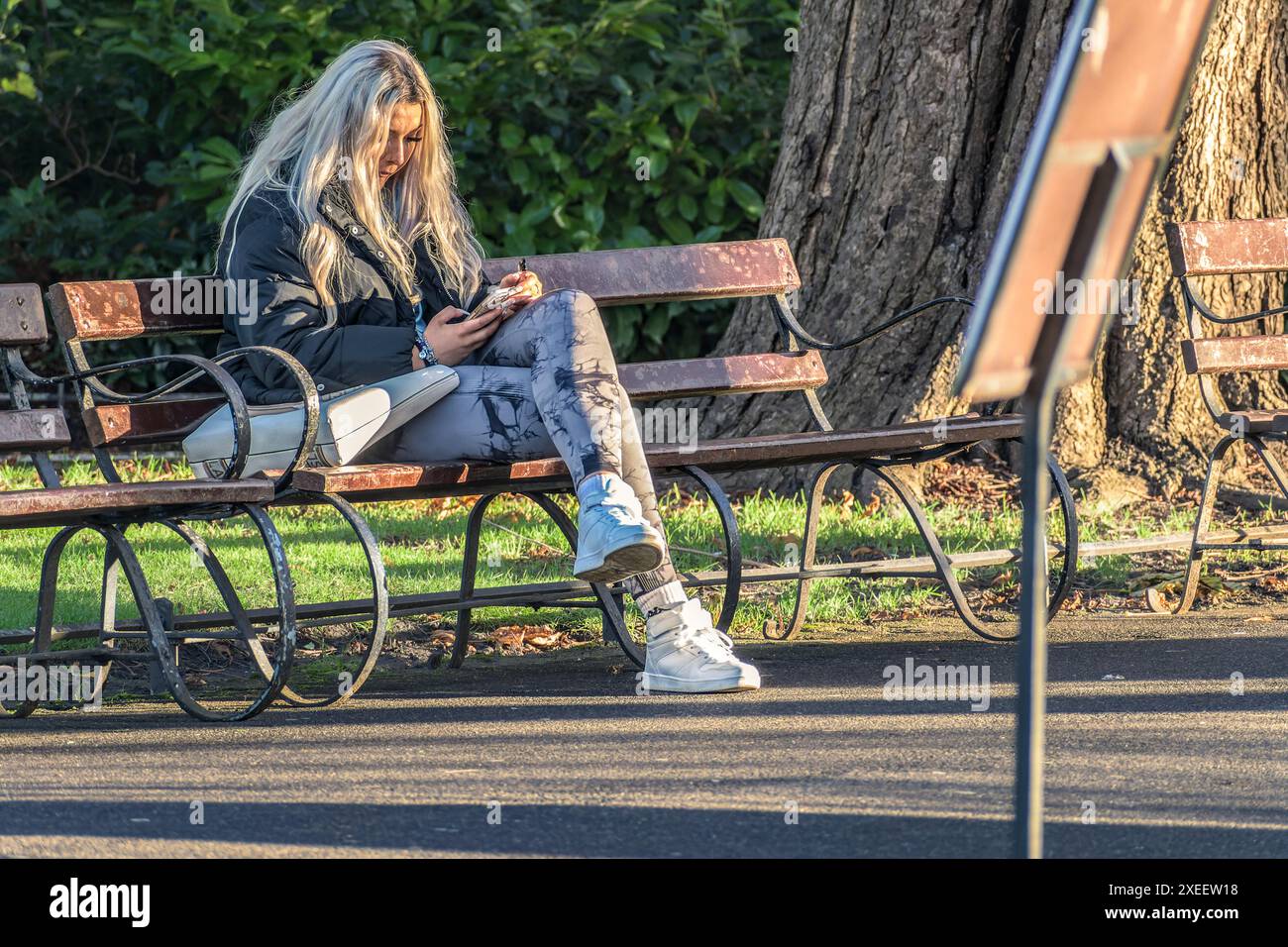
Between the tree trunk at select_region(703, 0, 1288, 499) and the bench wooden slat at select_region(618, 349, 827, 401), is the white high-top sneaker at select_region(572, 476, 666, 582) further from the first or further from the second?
the tree trunk at select_region(703, 0, 1288, 499)

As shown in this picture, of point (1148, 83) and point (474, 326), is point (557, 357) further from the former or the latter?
point (1148, 83)

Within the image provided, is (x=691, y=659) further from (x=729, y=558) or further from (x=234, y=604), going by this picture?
(x=234, y=604)

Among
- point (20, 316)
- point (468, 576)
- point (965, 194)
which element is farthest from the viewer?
point (965, 194)

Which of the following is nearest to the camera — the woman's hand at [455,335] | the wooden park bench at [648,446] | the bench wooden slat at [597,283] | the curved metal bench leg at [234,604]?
the curved metal bench leg at [234,604]

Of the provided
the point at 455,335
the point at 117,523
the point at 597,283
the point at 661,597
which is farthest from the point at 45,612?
the point at 597,283

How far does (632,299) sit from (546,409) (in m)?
1.15

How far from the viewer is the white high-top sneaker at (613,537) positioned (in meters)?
3.91

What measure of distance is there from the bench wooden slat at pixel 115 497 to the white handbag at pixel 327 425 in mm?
144

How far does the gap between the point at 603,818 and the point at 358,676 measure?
1150 millimetres

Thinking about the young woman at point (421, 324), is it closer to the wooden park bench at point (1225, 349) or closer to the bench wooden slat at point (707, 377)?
the bench wooden slat at point (707, 377)

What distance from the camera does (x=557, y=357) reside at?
428cm

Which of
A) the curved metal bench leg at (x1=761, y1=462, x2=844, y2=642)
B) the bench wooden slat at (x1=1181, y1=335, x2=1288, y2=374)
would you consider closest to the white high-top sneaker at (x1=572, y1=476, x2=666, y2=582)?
the curved metal bench leg at (x1=761, y1=462, x2=844, y2=642)

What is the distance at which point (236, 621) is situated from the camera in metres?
4.07

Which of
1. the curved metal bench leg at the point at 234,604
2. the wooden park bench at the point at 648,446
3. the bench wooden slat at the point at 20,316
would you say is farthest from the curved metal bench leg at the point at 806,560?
the bench wooden slat at the point at 20,316
